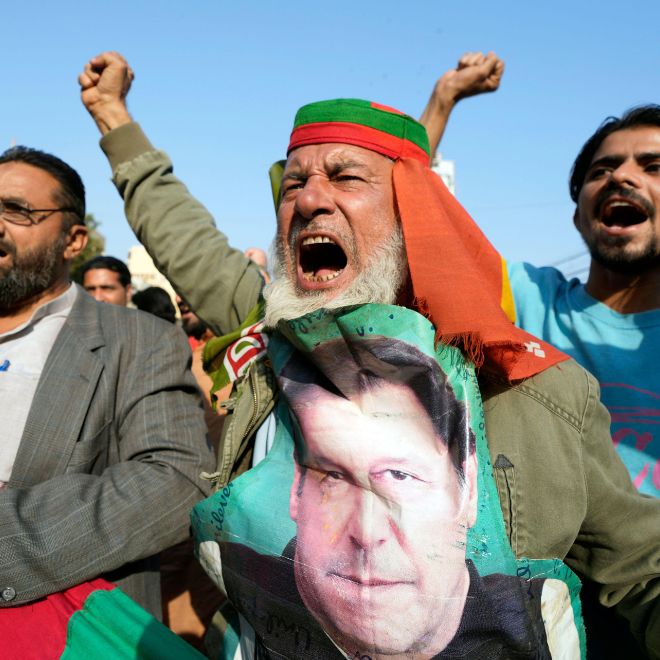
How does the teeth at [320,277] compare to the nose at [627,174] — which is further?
the nose at [627,174]

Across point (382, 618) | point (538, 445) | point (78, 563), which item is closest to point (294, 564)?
point (382, 618)

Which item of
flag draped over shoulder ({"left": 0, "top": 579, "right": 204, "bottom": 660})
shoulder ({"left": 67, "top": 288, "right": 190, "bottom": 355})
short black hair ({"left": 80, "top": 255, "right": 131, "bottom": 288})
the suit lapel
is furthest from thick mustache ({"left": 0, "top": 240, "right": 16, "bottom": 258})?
short black hair ({"left": 80, "top": 255, "right": 131, "bottom": 288})

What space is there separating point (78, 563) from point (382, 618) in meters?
0.94

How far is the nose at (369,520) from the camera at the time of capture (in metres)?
1.45

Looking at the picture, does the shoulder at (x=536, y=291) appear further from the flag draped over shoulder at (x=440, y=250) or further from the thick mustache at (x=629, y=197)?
the flag draped over shoulder at (x=440, y=250)

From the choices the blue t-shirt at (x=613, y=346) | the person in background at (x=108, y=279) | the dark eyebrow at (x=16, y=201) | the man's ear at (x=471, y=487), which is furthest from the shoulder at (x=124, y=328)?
the person in background at (x=108, y=279)

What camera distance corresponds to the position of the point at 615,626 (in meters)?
1.99

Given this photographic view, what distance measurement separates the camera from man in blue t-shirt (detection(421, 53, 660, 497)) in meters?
2.32

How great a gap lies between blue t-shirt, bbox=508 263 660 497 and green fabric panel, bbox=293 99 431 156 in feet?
3.18

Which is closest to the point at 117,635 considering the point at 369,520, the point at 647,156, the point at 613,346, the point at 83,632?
the point at 83,632

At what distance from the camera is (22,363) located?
2.28 meters

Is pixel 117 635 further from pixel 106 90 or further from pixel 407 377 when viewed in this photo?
pixel 106 90

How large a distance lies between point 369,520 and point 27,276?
1656 mm

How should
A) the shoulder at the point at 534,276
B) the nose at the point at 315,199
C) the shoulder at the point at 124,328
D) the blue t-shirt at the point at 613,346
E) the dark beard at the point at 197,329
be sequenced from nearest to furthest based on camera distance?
the nose at the point at 315,199
the blue t-shirt at the point at 613,346
the shoulder at the point at 124,328
the shoulder at the point at 534,276
the dark beard at the point at 197,329
